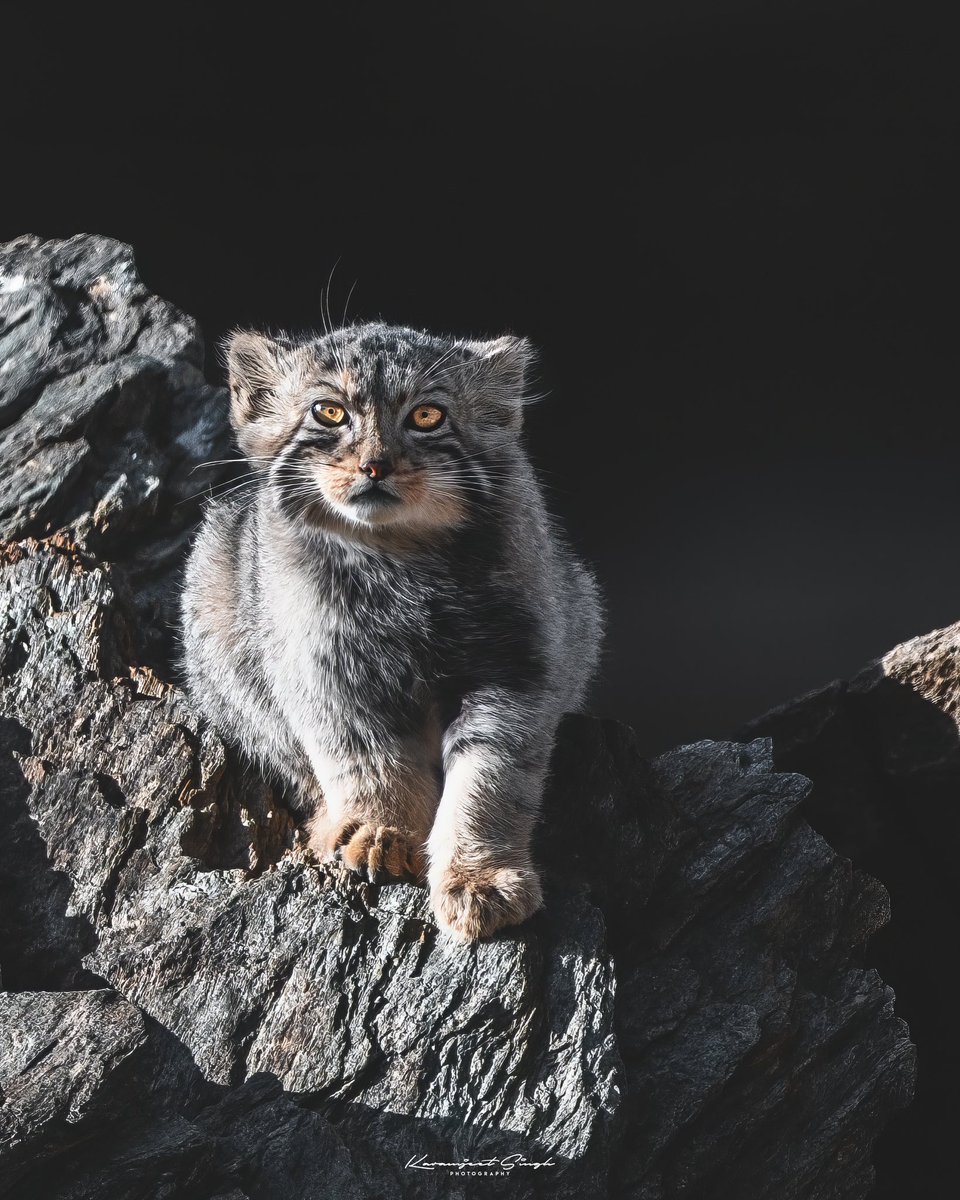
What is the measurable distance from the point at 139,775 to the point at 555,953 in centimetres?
127

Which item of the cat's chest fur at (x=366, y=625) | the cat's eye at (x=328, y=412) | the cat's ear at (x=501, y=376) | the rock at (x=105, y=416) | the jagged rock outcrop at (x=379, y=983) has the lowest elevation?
the jagged rock outcrop at (x=379, y=983)

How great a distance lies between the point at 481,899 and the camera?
9.70ft

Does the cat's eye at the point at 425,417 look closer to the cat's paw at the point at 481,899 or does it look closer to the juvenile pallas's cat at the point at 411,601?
the juvenile pallas's cat at the point at 411,601

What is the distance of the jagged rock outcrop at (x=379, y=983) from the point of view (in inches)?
106

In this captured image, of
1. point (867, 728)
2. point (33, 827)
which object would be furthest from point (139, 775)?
point (867, 728)

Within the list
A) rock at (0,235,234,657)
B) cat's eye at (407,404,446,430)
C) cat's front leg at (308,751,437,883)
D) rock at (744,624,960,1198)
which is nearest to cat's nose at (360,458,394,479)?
cat's eye at (407,404,446,430)

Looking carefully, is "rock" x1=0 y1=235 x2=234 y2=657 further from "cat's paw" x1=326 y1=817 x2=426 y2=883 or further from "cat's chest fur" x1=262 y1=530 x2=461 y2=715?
"cat's paw" x1=326 y1=817 x2=426 y2=883

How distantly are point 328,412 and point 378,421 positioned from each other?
0.50ft

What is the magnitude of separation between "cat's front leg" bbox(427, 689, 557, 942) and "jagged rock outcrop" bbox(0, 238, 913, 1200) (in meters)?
0.09

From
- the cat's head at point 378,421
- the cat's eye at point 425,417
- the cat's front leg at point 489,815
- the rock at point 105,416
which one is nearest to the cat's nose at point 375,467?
the cat's head at point 378,421

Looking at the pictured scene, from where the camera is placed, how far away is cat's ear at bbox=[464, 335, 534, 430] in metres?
3.42

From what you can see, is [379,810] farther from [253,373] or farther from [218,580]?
[253,373]

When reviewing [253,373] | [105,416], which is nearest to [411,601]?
[253,373]

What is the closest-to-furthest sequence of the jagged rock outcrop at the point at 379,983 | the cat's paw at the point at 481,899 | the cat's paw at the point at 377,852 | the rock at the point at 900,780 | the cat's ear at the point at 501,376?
the jagged rock outcrop at the point at 379,983
the cat's paw at the point at 481,899
the cat's paw at the point at 377,852
the cat's ear at the point at 501,376
the rock at the point at 900,780
